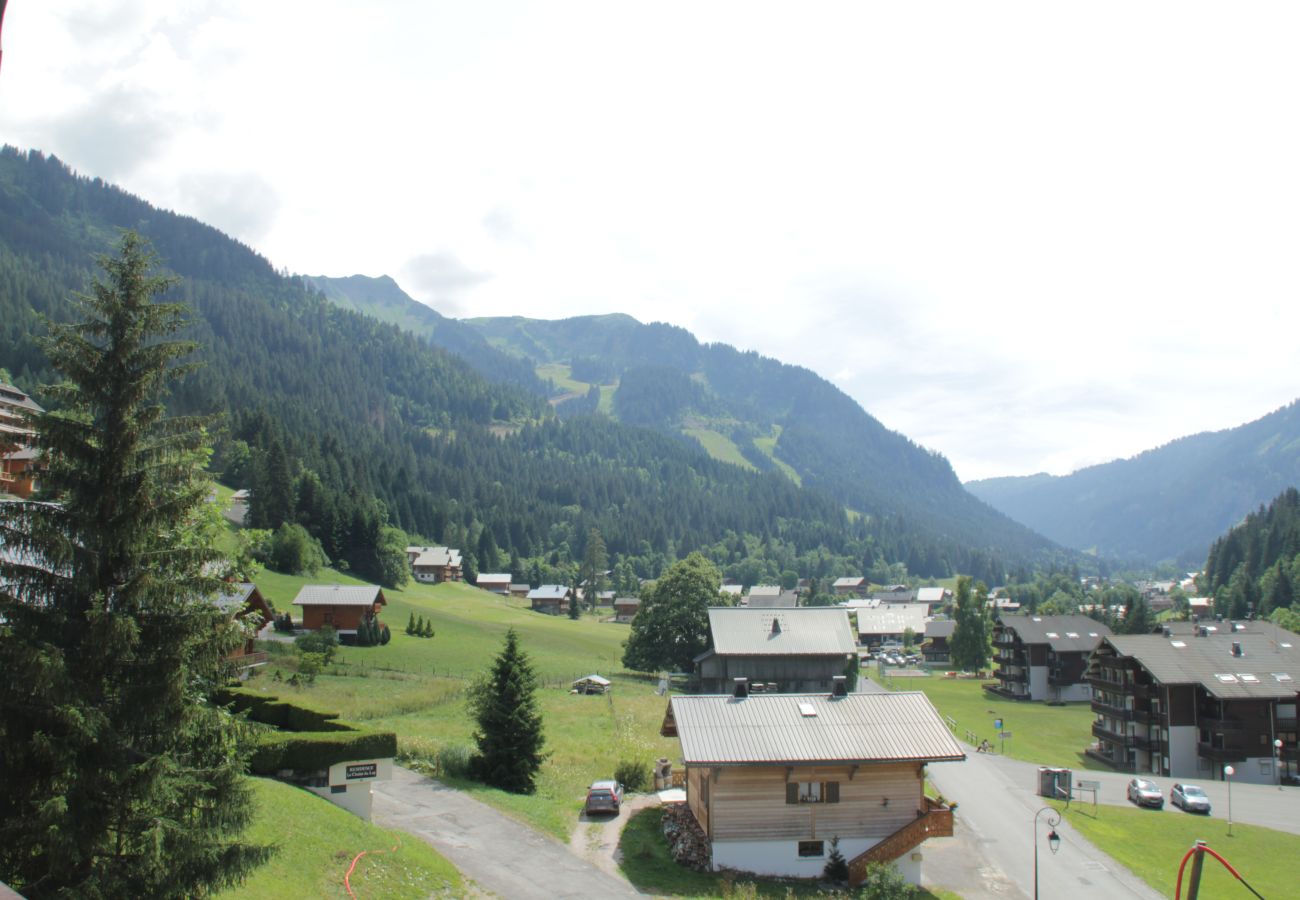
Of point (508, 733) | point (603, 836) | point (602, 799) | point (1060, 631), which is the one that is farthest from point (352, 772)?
point (1060, 631)

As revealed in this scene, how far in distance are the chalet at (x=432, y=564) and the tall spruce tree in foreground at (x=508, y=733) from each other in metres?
104

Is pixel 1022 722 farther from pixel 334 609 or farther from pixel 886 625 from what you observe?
pixel 886 625

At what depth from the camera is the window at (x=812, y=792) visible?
3375cm

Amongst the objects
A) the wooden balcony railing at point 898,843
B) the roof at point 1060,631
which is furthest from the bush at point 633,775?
the roof at point 1060,631

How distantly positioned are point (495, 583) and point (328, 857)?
14414cm

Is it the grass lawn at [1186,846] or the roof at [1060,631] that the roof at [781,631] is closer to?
the grass lawn at [1186,846]

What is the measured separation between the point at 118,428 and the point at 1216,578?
218984mm

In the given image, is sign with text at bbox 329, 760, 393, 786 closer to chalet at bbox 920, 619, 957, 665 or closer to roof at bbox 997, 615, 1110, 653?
roof at bbox 997, 615, 1110, 653

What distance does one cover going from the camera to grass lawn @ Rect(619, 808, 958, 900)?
29.7 meters

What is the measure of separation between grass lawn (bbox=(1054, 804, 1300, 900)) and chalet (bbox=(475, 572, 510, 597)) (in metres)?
129

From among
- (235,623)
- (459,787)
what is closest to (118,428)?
(235,623)

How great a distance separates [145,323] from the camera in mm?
16500

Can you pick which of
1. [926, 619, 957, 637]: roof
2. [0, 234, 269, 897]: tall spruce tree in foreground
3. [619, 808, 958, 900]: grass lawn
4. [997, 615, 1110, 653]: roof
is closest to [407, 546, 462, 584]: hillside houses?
[926, 619, 957, 637]: roof

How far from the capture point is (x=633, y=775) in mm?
42531
